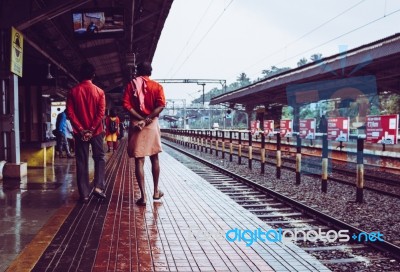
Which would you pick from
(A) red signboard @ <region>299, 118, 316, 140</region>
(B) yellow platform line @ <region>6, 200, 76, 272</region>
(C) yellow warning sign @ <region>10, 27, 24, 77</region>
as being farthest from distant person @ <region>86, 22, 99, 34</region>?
(A) red signboard @ <region>299, 118, 316, 140</region>

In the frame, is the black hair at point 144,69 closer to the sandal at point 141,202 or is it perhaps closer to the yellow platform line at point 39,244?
the sandal at point 141,202

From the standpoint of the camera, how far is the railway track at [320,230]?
390 cm

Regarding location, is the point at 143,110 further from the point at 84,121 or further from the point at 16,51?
the point at 16,51

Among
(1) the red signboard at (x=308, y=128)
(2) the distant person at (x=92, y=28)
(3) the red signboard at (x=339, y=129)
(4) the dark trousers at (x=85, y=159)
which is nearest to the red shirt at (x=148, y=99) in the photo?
(4) the dark trousers at (x=85, y=159)

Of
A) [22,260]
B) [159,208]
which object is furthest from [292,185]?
[22,260]

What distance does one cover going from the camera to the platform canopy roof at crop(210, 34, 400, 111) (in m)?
12.5

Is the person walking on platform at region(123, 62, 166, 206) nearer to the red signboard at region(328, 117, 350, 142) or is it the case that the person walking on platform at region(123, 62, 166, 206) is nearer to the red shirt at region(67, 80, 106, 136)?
the red shirt at region(67, 80, 106, 136)

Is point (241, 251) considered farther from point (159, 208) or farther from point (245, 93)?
point (245, 93)

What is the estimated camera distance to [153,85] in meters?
5.47

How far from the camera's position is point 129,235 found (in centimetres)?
415

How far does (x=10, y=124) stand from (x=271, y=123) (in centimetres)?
1875

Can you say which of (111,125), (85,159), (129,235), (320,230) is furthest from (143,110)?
(111,125)

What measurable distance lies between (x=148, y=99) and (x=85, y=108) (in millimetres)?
869

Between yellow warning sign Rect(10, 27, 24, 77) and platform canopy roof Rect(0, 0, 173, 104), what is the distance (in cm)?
16
